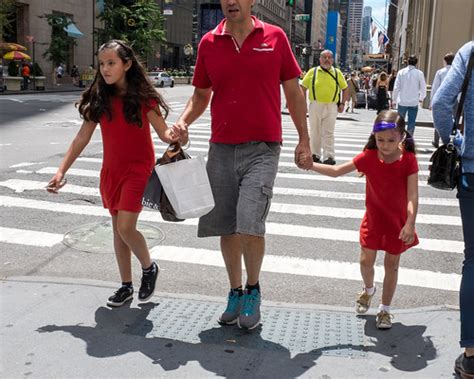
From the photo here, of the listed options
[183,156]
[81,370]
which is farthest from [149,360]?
[183,156]

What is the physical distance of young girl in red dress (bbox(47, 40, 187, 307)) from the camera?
3975 millimetres

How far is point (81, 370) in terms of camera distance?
3.25 meters

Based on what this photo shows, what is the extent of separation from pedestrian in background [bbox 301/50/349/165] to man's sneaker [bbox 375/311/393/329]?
6.94 metres

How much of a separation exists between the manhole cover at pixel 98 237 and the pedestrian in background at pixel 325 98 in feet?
16.4

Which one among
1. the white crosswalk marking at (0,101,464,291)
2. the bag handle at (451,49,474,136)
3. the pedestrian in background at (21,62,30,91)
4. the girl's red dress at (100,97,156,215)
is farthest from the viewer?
the pedestrian in background at (21,62,30,91)

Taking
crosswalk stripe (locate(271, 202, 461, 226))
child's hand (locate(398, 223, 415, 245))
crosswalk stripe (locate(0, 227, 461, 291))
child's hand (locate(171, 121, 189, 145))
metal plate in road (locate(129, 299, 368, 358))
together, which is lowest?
crosswalk stripe (locate(0, 227, 461, 291))

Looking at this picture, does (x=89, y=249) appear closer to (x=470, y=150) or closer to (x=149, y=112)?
(x=149, y=112)

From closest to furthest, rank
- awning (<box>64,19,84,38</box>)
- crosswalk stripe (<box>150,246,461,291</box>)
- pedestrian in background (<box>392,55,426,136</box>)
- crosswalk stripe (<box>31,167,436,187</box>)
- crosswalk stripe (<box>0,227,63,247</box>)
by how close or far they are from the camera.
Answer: crosswalk stripe (<box>150,246,461,291</box>) → crosswalk stripe (<box>0,227,63,247</box>) → crosswalk stripe (<box>31,167,436,187</box>) → pedestrian in background (<box>392,55,426,136</box>) → awning (<box>64,19,84,38</box>)

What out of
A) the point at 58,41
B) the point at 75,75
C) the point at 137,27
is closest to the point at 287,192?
the point at 58,41

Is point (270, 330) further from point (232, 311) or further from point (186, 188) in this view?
point (186, 188)

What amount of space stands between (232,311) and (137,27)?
54415mm

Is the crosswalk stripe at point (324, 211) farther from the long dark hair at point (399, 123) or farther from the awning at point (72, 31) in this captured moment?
the awning at point (72, 31)

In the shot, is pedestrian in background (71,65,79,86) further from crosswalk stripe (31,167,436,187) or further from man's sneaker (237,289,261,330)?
man's sneaker (237,289,261,330)

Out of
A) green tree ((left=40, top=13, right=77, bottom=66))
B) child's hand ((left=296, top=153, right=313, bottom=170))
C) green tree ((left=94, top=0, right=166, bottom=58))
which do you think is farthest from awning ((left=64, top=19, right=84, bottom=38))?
child's hand ((left=296, top=153, right=313, bottom=170))
